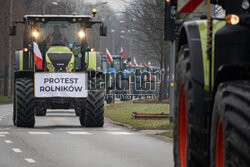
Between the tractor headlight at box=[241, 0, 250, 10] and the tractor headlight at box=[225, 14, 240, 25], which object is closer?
the tractor headlight at box=[225, 14, 240, 25]

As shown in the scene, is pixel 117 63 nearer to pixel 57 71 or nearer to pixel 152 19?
pixel 152 19

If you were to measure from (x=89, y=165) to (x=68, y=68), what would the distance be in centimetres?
1184

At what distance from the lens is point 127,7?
4875 centimetres

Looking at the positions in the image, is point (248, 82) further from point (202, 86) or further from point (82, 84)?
point (82, 84)

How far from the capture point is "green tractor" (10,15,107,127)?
22953 millimetres

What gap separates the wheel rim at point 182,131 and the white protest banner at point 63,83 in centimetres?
1608

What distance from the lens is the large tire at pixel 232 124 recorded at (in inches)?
189

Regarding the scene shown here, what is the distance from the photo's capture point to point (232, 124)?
4.98 metres

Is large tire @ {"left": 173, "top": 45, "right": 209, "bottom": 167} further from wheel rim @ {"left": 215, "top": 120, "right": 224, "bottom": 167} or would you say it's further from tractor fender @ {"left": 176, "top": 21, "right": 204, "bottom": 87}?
wheel rim @ {"left": 215, "top": 120, "right": 224, "bottom": 167}

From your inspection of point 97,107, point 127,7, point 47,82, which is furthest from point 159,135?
point 127,7

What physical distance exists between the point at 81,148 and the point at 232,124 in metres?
11.4

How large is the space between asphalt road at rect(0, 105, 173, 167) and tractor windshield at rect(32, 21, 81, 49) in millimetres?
3215

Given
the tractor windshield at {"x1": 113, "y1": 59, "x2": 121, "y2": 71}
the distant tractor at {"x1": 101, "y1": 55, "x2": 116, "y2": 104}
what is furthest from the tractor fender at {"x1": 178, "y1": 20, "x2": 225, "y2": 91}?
the tractor windshield at {"x1": 113, "y1": 59, "x2": 121, "y2": 71}

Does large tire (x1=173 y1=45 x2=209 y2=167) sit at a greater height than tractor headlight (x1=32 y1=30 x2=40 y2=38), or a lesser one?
lesser
